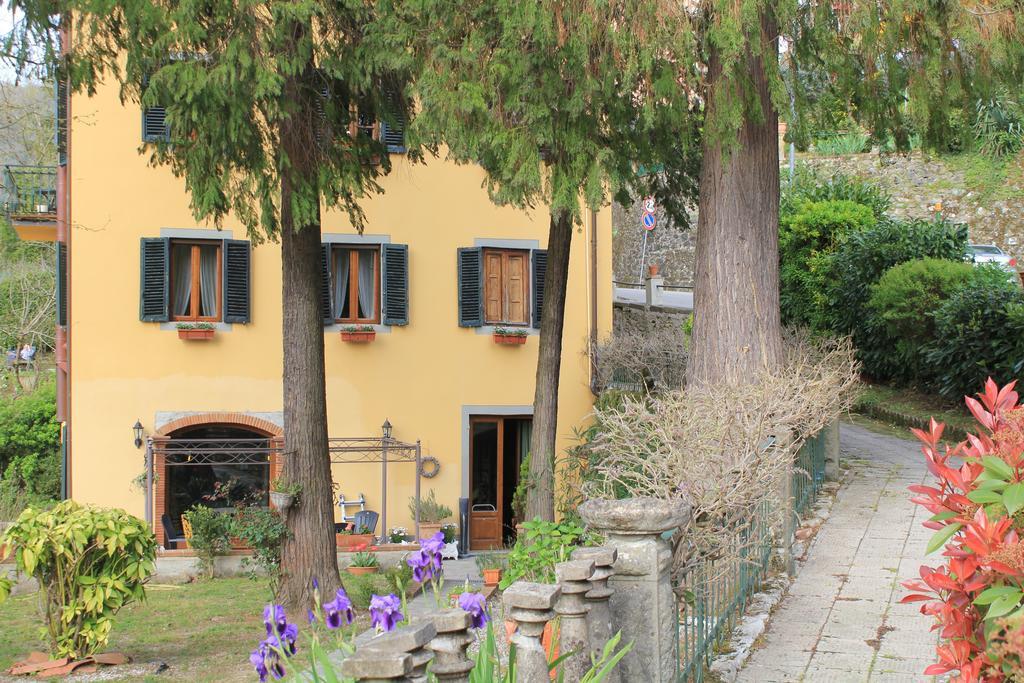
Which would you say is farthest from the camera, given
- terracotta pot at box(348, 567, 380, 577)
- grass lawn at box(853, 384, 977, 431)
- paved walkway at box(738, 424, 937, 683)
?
grass lawn at box(853, 384, 977, 431)

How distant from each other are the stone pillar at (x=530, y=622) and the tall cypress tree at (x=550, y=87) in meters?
6.46

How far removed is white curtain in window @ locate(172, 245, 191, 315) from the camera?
1734 cm

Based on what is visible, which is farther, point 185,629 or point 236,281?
point 236,281

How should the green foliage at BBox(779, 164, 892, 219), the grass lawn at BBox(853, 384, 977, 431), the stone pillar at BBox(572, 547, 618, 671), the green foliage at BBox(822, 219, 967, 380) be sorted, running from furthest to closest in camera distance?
the green foliage at BBox(779, 164, 892, 219)
the green foliage at BBox(822, 219, 967, 380)
the grass lawn at BBox(853, 384, 977, 431)
the stone pillar at BBox(572, 547, 618, 671)

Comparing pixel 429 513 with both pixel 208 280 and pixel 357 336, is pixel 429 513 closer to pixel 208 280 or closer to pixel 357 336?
pixel 357 336

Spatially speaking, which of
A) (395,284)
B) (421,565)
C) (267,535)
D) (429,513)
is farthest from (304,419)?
(421,565)

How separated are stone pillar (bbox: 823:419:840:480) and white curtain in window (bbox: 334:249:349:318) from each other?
893 cm

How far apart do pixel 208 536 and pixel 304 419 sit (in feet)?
12.9

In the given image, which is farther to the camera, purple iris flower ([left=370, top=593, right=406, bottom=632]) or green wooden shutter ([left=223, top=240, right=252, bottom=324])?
A: green wooden shutter ([left=223, top=240, right=252, bottom=324])

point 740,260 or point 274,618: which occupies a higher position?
point 740,260

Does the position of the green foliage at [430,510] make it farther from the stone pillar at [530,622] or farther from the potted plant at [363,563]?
the stone pillar at [530,622]

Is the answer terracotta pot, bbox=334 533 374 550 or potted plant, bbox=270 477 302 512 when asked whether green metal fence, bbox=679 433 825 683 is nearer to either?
potted plant, bbox=270 477 302 512

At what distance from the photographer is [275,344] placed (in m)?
17.6

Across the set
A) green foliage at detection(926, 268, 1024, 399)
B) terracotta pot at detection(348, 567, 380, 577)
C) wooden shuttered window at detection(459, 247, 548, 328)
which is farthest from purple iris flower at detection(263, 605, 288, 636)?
wooden shuttered window at detection(459, 247, 548, 328)
